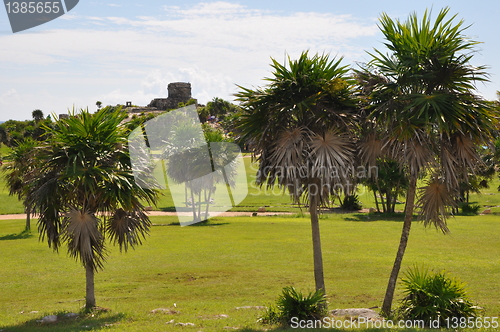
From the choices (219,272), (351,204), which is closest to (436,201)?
(219,272)

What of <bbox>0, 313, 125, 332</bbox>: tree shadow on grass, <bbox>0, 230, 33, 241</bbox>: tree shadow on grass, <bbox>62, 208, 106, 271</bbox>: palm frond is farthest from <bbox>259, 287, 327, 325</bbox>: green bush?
<bbox>0, 230, 33, 241</bbox>: tree shadow on grass

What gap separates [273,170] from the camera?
549 inches

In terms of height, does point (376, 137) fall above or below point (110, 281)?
above

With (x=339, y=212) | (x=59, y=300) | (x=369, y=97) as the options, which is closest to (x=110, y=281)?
(x=59, y=300)

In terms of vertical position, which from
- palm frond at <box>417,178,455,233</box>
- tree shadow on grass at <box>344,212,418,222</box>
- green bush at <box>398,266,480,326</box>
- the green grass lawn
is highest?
palm frond at <box>417,178,455,233</box>

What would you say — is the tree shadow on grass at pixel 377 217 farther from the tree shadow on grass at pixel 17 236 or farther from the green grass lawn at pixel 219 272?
the tree shadow on grass at pixel 17 236

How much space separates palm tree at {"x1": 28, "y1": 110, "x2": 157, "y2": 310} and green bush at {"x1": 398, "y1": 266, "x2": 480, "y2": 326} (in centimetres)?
768

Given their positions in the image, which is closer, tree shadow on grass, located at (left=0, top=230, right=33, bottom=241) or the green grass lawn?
the green grass lawn

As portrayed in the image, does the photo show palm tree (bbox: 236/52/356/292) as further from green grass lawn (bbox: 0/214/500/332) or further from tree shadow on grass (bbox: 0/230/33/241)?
tree shadow on grass (bbox: 0/230/33/241)

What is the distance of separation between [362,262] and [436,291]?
11172 millimetres

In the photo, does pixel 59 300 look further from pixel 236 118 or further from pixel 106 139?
pixel 236 118

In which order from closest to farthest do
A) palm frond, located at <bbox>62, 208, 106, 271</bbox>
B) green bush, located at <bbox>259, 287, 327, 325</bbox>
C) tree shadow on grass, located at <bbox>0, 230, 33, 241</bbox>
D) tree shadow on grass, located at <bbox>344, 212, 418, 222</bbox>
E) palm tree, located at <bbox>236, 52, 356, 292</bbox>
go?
green bush, located at <bbox>259, 287, 327, 325</bbox> < palm tree, located at <bbox>236, 52, 356, 292</bbox> < palm frond, located at <bbox>62, 208, 106, 271</bbox> < tree shadow on grass, located at <bbox>0, 230, 33, 241</bbox> < tree shadow on grass, located at <bbox>344, 212, 418, 222</bbox>

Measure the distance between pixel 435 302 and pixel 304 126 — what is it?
5.62 m

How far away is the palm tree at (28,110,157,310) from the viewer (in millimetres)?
13984
